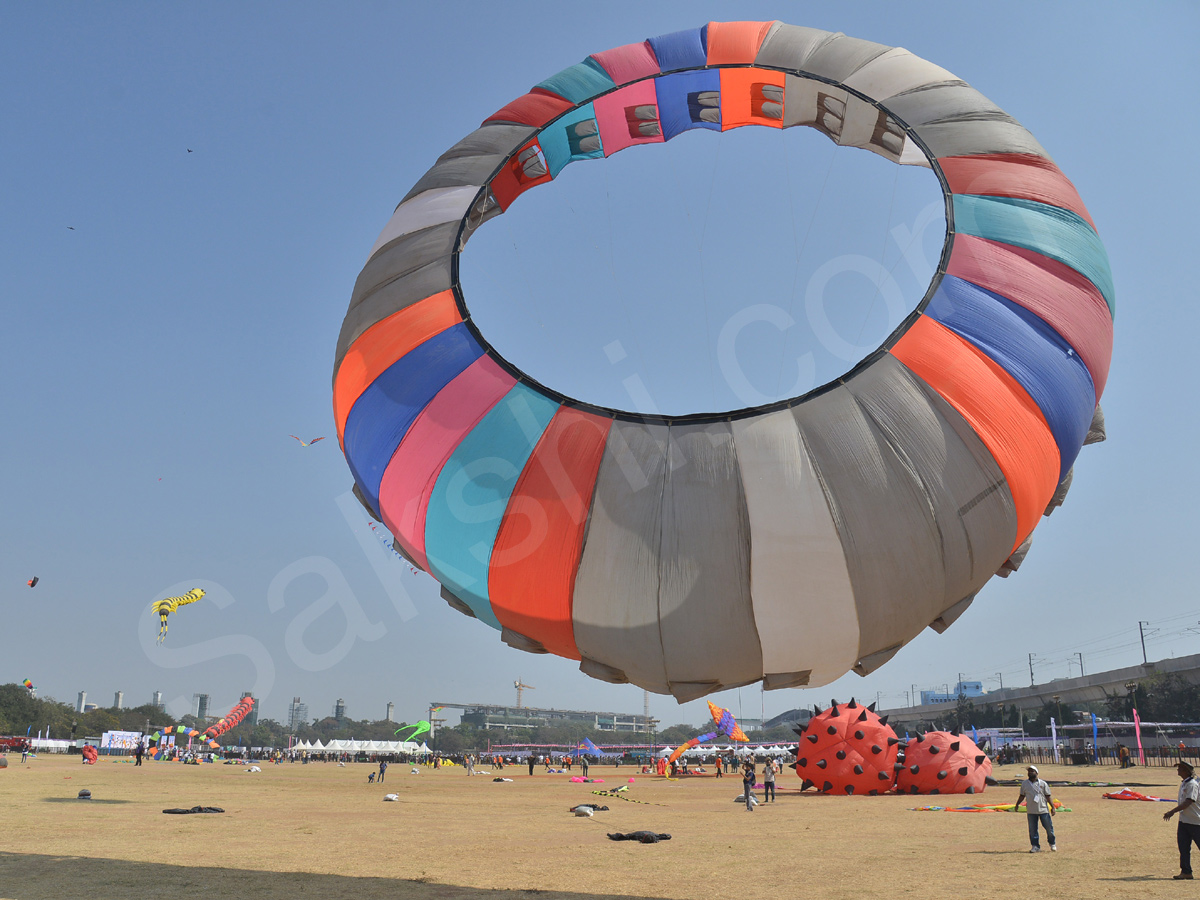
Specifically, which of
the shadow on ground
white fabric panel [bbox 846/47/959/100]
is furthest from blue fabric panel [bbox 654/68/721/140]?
the shadow on ground

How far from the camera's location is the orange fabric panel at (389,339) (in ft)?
19.2

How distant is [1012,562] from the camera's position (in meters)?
5.31

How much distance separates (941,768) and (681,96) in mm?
21985

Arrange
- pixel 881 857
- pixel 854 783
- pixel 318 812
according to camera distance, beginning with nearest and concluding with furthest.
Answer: pixel 881 857
pixel 318 812
pixel 854 783

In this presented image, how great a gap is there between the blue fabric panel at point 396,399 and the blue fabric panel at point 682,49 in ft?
9.19

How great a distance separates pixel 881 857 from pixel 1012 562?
7888 mm

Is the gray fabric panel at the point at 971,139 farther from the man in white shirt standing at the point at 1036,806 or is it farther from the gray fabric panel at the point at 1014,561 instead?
the man in white shirt standing at the point at 1036,806

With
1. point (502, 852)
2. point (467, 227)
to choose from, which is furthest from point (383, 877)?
point (467, 227)

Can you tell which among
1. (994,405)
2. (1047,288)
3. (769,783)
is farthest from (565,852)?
(769,783)

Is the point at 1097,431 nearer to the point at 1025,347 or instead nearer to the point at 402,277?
the point at 1025,347

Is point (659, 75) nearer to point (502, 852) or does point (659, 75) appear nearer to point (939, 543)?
point (939, 543)

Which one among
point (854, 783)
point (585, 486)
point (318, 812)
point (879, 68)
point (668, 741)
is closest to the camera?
point (585, 486)

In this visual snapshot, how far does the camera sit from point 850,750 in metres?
23.8

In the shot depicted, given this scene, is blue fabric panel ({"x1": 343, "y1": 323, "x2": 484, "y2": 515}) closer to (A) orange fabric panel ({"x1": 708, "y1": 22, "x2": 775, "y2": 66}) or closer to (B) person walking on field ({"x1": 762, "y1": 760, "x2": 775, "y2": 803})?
(A) orange fabric panel ({"x1": 708, "y1": 22, "x2": 775, "y2": 66})
